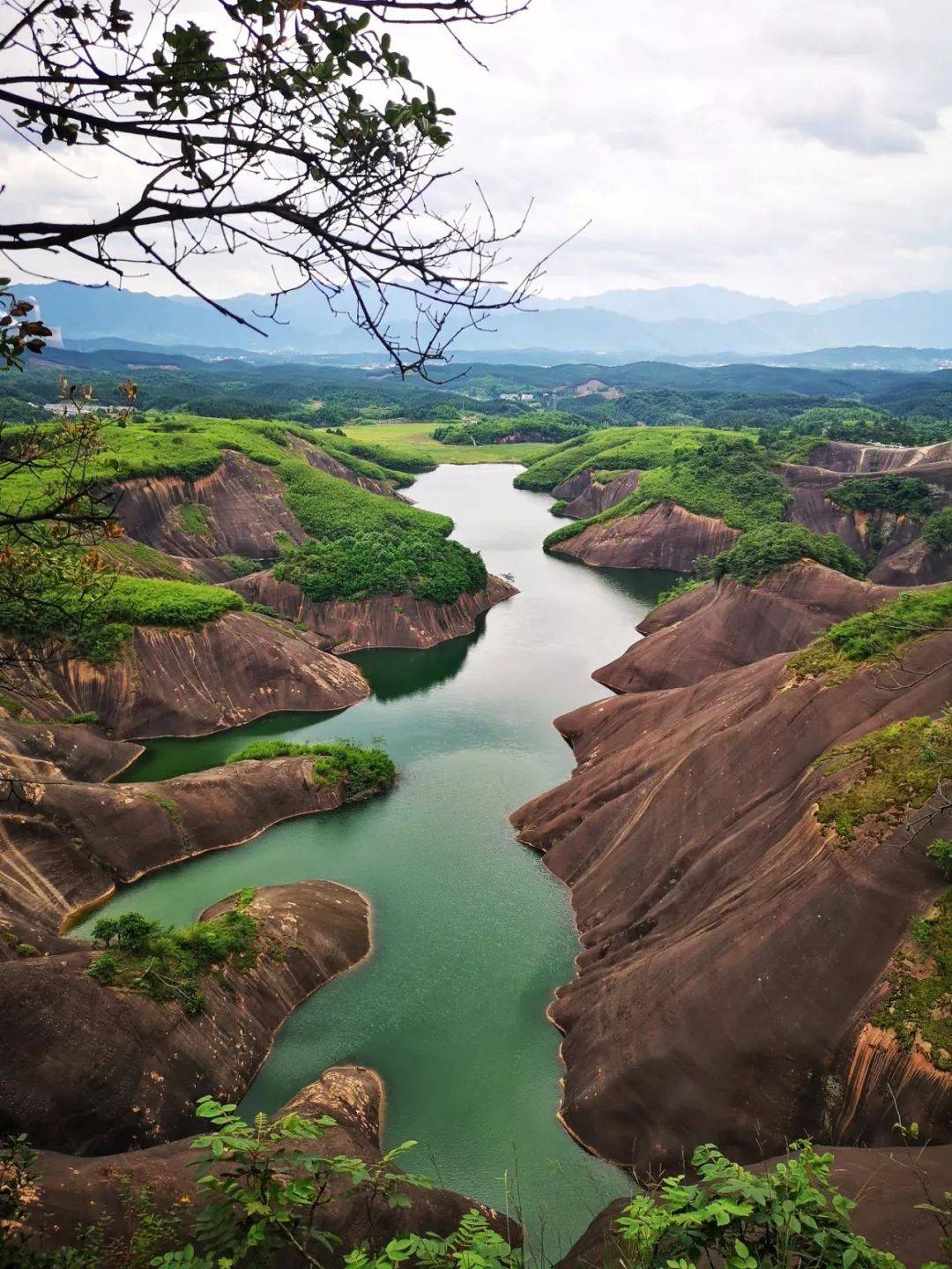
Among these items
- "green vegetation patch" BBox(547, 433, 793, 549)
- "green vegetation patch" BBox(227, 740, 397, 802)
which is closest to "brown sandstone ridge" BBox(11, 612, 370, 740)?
"green vegetation patch" BBox(227, 740, 397, 802)

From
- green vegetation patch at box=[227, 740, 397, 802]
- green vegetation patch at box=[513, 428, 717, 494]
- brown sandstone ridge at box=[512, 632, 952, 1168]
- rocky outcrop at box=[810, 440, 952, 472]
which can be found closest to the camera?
brown sandstone ridge at box=[512, 632, 952, 1168]

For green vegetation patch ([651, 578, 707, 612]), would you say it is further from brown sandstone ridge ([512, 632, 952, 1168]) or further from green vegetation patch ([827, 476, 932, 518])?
brown sandstone ridge ([512, 632, 952, 1168])

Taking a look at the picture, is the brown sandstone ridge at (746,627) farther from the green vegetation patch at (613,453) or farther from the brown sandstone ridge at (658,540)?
the green vegetation patch at (613,453)

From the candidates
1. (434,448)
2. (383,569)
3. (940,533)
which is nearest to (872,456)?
(940,533)

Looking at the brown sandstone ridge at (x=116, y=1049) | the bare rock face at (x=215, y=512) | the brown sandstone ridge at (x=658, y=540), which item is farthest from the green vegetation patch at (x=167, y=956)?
the brown sandstone ridge at (x=658, y=540)

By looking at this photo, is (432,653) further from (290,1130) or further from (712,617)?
(290,1130)

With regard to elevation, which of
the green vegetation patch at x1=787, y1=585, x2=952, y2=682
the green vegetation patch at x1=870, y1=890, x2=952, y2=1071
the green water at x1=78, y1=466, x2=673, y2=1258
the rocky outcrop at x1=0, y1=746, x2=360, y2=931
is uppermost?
the green vegetation patch at x1=787, y1=585, x2=952, y2=682

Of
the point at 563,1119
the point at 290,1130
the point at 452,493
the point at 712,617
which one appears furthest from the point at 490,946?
the point at 452,493

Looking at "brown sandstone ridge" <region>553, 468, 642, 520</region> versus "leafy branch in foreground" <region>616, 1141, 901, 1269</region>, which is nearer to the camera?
"leafy branch in foreground" <region>616, 1141, 901, 1269</region>
